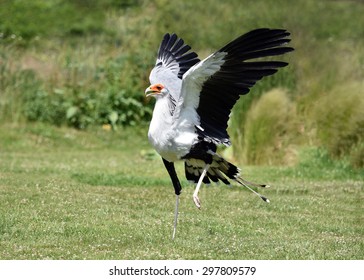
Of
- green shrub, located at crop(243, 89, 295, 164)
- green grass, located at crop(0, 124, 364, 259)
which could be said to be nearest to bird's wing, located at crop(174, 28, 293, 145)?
green grass, located at crop(0, 124, 364, 259)

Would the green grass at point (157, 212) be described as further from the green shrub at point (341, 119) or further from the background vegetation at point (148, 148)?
the green shrub at point (341, 119)

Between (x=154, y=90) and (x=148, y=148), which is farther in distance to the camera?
(x=148, y=148)

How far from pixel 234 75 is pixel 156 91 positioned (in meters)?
0.79

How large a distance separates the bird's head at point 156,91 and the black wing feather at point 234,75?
1.25ft

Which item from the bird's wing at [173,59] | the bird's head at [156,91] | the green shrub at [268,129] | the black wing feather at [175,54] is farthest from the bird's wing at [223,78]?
the green shrub at [268,129]

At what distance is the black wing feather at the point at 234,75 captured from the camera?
7109mm

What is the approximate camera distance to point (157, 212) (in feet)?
30.0

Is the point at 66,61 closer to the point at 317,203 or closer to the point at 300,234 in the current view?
the point at 317,203

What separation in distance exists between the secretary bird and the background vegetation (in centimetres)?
77

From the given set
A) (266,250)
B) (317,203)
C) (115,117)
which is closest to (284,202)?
(317,203)

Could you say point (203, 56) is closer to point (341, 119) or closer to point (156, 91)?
point (341, 119)

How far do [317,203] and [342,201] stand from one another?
42 centimetres

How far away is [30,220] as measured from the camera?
27.0 ft

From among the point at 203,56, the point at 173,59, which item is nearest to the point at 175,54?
the point at 173,59
